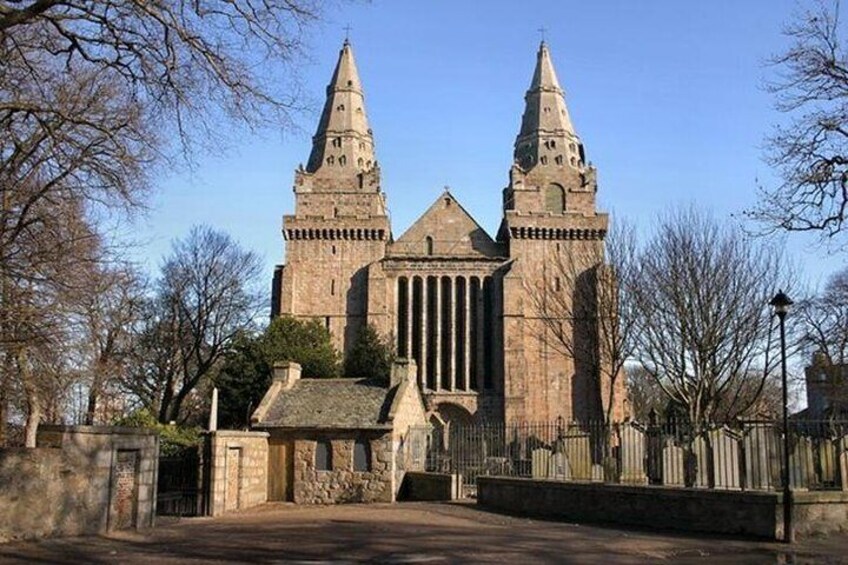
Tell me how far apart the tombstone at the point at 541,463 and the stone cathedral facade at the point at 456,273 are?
118 ft

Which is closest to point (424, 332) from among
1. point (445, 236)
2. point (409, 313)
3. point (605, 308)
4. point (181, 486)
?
point (409, 313)

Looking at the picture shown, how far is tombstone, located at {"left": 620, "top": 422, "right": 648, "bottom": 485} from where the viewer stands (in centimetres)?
1942

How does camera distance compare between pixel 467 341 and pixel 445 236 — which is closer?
pixel 467 341

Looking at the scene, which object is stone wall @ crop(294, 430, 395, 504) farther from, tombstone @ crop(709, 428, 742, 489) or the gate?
tombstone @ crop(709, 428, 742, 489)

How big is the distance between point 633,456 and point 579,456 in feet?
6.08

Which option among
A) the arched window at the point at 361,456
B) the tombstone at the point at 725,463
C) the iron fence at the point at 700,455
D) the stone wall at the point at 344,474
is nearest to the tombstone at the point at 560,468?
the iron fence at the point at 700,455

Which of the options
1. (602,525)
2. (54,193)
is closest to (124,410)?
(54,193)

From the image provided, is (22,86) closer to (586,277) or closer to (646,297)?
(646,297)

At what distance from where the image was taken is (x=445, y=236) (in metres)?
65.0

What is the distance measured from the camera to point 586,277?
4094 cm

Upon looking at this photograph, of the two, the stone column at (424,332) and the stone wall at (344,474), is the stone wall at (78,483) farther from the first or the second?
the stone column at (424,332)

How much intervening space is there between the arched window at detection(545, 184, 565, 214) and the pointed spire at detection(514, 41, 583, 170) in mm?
2147

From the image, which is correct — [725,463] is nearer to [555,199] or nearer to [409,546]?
[409,546]

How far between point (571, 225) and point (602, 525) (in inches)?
1845
